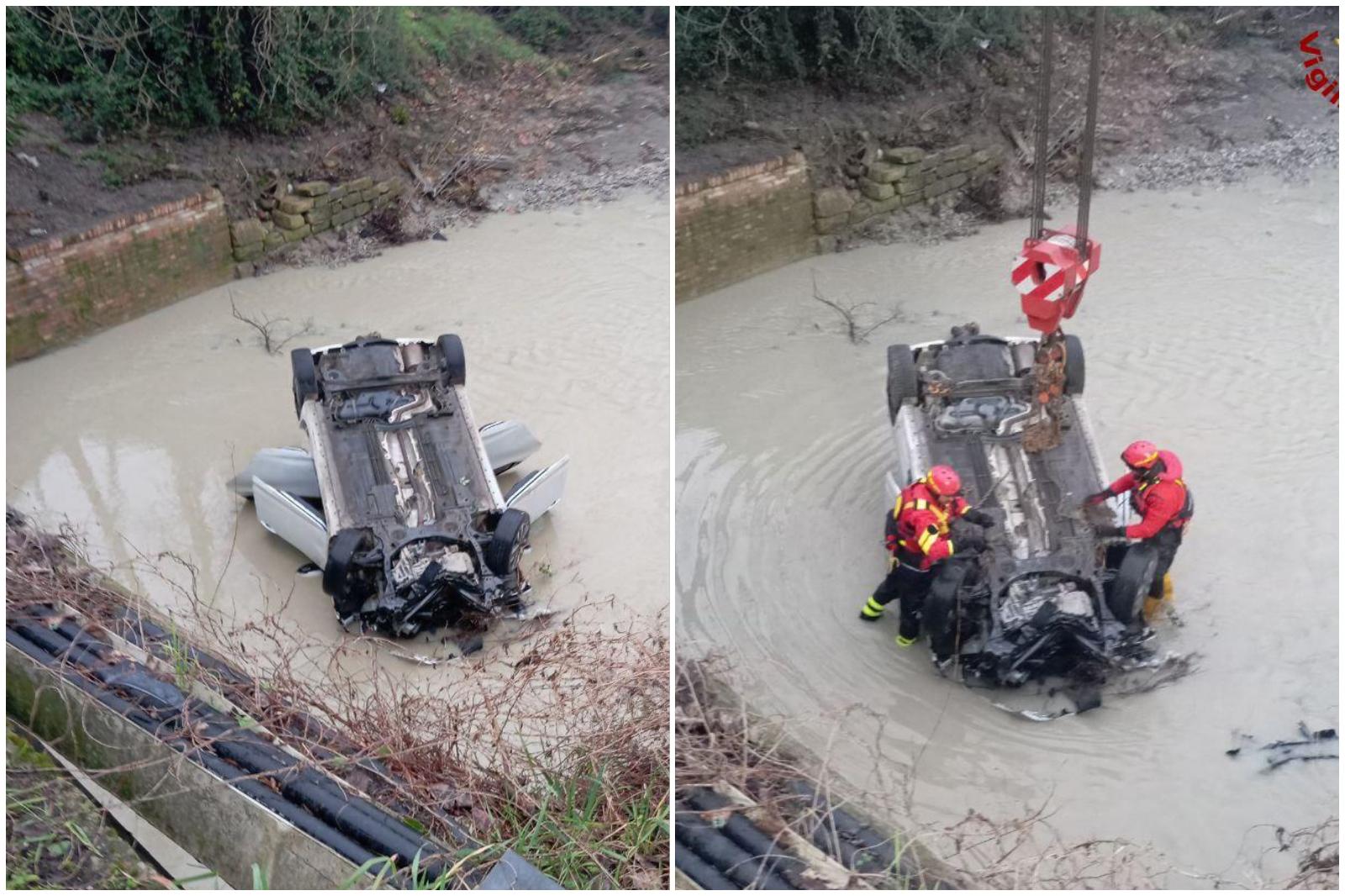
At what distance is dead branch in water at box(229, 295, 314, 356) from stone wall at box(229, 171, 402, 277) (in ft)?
2.92

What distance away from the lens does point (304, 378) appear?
26.0 feet

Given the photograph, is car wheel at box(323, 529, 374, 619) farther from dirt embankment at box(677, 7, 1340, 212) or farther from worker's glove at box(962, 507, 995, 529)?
dirt embankment at box(677, 7, 1340, 212)

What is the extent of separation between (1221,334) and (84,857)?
910 centimetres

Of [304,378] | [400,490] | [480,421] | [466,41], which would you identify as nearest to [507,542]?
[400,490]

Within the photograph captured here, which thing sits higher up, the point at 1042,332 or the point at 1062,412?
the point at 1042,332

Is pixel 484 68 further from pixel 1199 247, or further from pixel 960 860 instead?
pixel 960 860

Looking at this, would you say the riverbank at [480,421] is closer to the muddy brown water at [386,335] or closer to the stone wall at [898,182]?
the muddy brown water at [386,335]

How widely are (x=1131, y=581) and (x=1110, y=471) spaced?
233 cm

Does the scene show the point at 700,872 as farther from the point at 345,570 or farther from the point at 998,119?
the point at 998,119

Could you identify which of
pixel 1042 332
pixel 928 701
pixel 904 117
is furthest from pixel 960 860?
pixel 904 117

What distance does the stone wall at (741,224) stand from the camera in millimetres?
10203

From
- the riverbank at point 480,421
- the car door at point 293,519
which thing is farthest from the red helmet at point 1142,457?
the car door at point 293,519

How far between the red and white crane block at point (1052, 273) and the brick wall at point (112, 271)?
8428mm

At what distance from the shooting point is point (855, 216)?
39.0ft
